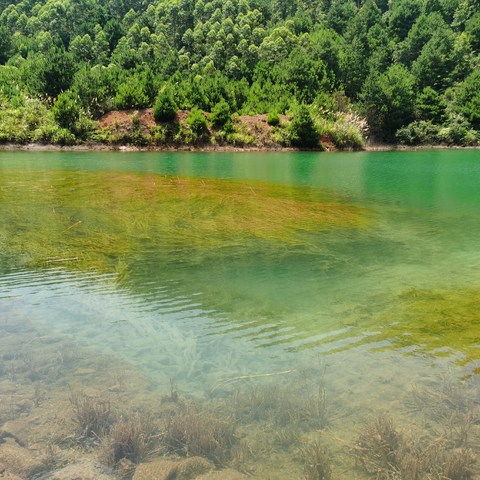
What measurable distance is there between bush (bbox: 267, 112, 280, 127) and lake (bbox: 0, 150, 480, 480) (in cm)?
4179

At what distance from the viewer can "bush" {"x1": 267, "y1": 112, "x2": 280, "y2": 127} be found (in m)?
50.5

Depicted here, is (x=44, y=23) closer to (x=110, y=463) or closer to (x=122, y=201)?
(x=122, y=201)

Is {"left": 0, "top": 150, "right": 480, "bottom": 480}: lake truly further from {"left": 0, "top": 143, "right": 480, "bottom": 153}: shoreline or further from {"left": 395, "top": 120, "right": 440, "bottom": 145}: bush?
{"left": 395, "top": 120, "right": 440, "bottom": 145}: bush

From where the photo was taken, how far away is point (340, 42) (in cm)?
8188

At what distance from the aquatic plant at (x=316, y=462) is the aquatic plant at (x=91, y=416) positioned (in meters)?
1.43

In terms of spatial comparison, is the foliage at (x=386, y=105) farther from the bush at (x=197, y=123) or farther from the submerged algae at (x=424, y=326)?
the submerged algae at (x=424, y=326)

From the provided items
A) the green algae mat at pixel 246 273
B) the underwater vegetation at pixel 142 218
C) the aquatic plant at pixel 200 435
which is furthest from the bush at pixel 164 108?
the aquatic plant at pixel 200 435

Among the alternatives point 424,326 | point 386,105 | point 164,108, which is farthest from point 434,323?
point 386,105

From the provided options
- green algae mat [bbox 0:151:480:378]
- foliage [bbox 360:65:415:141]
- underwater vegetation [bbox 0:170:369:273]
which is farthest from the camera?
foliage [bbox 360:65:415:141]

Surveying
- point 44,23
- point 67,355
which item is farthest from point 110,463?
point 44,23

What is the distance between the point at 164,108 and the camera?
4756 cm

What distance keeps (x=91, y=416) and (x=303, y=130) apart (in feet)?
159

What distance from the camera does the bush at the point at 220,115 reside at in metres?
49.3

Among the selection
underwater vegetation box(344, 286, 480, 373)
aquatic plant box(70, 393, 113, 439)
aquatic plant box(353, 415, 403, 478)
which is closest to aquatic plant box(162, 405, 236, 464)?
aquatic plant box(70, 393, 113, 439)
